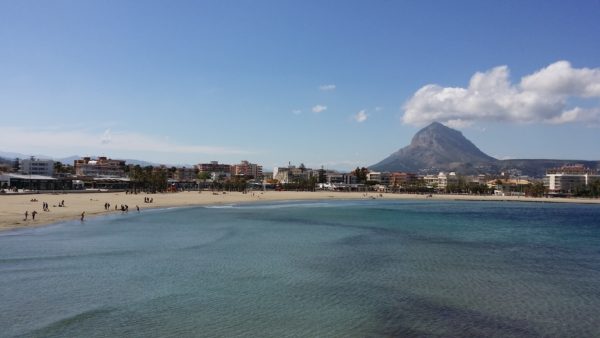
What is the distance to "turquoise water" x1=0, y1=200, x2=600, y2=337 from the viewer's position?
1499cm

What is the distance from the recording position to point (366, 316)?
16125 millimetres

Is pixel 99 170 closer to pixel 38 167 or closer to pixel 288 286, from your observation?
pixel 38 167

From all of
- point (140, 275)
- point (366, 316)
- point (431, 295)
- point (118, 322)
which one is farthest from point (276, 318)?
point (140, 275)

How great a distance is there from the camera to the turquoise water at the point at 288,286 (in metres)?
15.0

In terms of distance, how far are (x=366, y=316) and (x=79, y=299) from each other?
10.9m

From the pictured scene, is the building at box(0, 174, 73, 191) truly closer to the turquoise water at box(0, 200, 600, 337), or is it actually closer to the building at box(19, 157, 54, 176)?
the building at box(19, 157, 54, 176)

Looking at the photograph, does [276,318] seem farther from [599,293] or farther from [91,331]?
[599,293]

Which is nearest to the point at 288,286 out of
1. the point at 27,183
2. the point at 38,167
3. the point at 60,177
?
the point at 27,183

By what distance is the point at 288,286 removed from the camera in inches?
817

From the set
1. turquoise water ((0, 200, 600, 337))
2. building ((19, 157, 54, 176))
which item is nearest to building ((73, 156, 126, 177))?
building ((19, 157, 54, 176))

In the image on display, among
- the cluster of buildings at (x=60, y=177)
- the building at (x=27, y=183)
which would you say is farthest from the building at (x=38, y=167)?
the building at (x=27, y=183)

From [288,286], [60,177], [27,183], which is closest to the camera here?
[288,286]

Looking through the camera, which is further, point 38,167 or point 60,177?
point 38,167

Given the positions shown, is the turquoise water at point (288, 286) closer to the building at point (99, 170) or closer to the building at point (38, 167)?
the building at point (38, 167)
